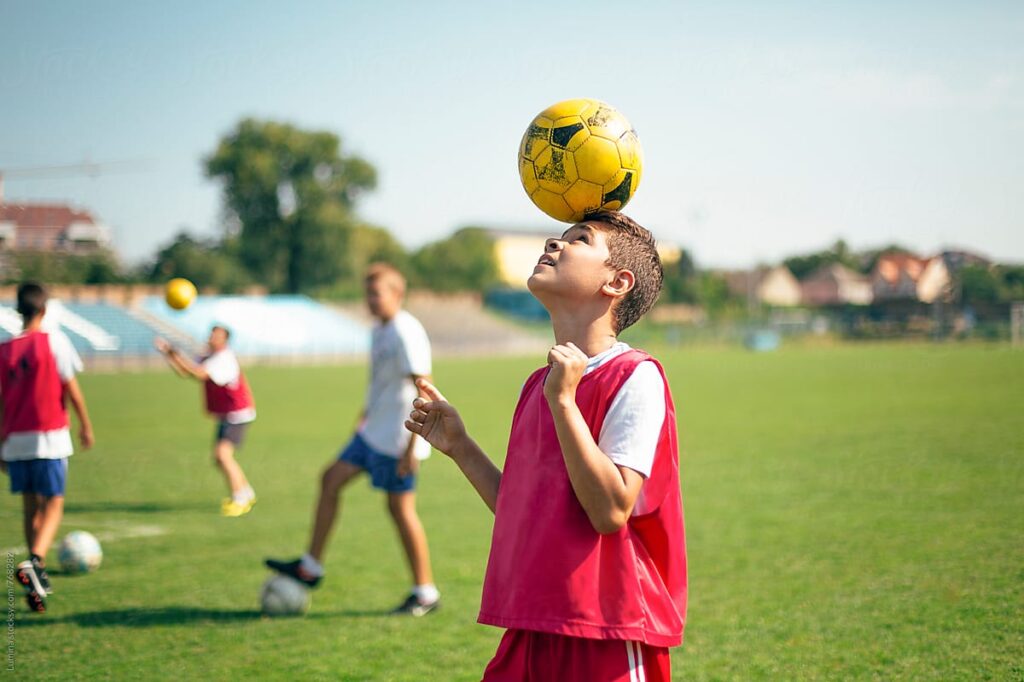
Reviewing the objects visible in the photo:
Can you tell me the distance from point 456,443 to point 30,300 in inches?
217

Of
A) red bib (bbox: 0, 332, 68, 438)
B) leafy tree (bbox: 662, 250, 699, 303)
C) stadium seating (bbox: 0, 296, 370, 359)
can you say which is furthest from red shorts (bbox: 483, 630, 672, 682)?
leafy tree (bbox: 662, 250, 699, 303)

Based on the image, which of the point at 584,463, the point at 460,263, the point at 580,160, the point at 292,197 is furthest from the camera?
the point at 460,263

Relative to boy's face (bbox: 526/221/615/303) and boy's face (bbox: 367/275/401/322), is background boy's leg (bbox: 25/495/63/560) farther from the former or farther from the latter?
boy's face (bbox: 526/221/615/303)

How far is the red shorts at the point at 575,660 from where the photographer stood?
8.82ft

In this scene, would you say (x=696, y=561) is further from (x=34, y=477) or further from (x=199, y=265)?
Result: (x=199, y=265)

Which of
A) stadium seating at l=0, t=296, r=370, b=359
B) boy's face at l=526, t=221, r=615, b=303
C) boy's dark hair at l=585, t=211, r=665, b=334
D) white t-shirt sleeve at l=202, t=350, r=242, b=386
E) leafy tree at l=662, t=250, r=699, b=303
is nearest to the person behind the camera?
boy's face at l=526, t=221, r=615, b=303

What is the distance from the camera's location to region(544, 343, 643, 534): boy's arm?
8.50 feet

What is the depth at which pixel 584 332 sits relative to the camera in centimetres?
299

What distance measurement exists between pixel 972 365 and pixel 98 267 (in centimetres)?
4308

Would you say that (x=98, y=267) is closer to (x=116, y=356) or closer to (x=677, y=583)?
(x=116, y=356)

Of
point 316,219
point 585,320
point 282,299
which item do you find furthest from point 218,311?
point 585,320

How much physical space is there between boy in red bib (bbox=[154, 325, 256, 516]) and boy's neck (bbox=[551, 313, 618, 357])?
8903 mm

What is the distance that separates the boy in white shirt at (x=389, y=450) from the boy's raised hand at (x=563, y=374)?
158 inches

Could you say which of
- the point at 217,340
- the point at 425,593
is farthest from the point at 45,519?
the point at 217,340
